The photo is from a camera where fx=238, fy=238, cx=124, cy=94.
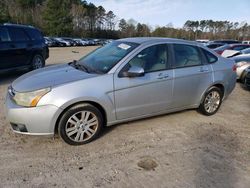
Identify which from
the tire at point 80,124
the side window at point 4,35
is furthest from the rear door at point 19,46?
the tire at point 80,124

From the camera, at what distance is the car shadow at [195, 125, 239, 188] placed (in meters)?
2.93

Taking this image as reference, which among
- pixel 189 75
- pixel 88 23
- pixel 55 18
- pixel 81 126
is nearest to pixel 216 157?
pixel 189 75

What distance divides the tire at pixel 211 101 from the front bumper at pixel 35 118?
3.01 metres

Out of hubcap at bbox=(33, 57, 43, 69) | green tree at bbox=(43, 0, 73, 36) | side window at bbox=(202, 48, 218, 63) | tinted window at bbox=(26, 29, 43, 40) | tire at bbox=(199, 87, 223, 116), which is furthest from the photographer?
green tree at bbox=(43, 0, 73, 36)

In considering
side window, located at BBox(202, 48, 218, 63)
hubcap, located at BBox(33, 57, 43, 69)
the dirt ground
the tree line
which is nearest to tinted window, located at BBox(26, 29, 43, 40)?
hubcap, located at BBox(33, 57, 43, 69)

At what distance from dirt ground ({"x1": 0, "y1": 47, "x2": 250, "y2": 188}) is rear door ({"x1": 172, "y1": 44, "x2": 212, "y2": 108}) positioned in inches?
→ 19.8

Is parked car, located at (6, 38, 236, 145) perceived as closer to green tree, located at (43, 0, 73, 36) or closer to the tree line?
the tree line

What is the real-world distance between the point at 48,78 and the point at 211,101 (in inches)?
131

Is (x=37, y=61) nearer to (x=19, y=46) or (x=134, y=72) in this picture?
(x=19, y=46)

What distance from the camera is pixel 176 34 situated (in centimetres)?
7988

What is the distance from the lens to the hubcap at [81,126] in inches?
140

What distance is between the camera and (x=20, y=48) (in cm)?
800

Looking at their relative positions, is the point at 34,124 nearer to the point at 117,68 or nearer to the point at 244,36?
the point at 117,68

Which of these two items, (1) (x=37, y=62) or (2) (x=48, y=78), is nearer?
(2) (x=48, y=78)
